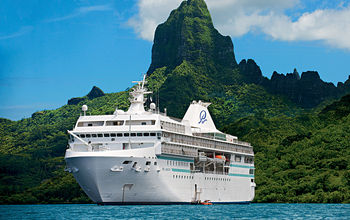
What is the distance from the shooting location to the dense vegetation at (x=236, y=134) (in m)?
86.9

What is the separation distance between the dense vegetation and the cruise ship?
8.34 meters

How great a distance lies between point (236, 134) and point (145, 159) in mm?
84277

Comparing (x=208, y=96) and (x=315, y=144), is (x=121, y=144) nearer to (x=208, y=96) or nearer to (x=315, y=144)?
(x=315, y=144)

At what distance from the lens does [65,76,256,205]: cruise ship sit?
51.3m

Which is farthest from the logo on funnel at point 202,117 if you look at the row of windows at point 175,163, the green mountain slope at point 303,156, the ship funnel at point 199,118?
the green mountain slope at point 303,156

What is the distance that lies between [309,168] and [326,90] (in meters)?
106

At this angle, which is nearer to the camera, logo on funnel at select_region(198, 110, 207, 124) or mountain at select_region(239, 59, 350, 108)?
logo on funnel at select_region(198, 110, 207, 124)

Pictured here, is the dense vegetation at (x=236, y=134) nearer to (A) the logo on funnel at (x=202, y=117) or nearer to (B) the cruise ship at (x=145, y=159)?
(B) the cruise ship at (x=145, y=159)

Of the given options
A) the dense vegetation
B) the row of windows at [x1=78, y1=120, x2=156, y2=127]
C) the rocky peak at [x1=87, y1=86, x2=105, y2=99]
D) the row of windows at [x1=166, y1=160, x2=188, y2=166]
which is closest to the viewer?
the row of windows at [x1=166, y1=160, x2=188, y2=166]

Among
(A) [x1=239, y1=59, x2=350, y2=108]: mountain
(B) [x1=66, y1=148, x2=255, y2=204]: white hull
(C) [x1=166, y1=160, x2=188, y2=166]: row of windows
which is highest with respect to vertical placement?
(A) [x1=239, y1=59, x2=350, y2=108]: mountain

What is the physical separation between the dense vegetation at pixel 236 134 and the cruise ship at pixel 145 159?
8342 mm

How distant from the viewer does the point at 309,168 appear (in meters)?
98.6

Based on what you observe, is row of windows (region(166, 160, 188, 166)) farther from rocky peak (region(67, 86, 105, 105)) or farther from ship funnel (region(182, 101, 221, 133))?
rocky peak (region(67, 86, 105, 105))

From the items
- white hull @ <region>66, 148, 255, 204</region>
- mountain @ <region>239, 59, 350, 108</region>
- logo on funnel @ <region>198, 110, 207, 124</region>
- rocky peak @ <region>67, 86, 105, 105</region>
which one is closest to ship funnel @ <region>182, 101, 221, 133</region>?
logo on funnel @ <region>198, 110, 207, 124</region>
